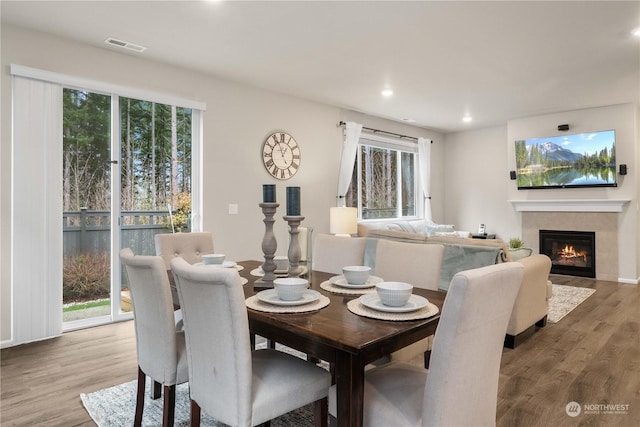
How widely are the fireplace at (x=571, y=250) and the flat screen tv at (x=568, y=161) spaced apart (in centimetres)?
78

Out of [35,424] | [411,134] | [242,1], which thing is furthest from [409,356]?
[411,134]

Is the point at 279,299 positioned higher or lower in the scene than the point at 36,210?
lower

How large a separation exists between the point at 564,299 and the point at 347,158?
3331mm

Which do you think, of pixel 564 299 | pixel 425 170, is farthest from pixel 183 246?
pixel 425 170

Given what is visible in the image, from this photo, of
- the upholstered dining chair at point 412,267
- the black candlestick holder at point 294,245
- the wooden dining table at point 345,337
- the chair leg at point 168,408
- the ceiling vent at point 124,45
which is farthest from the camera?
the ceiling vent at point 124,45

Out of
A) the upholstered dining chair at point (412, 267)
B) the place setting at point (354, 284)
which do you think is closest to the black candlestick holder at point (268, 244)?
the place setting at point (354, 284)

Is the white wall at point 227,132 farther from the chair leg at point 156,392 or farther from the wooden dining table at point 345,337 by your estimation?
the wooden dining table at point 345,337

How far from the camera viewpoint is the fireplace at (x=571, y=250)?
6039 mm

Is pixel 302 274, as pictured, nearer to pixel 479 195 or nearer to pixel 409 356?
pixel 409 356

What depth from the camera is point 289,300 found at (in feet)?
5.65

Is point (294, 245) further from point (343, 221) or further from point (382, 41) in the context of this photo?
point (343, 221)

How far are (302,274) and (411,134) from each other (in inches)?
220

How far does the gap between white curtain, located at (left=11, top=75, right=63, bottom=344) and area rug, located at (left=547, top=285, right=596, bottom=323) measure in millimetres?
4667

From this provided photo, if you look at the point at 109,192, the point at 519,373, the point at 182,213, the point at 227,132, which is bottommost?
the point at 519,373
